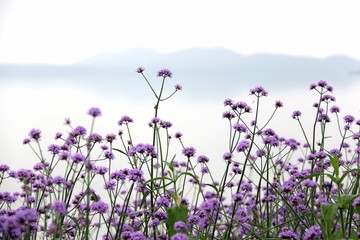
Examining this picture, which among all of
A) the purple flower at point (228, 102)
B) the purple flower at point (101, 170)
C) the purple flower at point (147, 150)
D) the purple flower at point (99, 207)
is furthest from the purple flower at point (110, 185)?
the purple flower at point (228, 102)

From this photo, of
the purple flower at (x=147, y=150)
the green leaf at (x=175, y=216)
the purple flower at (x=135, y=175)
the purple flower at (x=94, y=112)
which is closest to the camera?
the purple flower at (x=94, y=112)

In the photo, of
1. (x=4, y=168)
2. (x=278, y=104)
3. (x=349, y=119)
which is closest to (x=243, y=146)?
(x=278, y=104)

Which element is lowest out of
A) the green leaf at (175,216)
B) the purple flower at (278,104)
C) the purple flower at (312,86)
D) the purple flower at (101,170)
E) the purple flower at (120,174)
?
the green leaf at (175,216)

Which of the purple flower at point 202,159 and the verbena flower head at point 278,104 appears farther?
the verbena flower head at point 278,104

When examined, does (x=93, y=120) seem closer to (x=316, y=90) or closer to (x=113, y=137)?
(x=113, y=137)

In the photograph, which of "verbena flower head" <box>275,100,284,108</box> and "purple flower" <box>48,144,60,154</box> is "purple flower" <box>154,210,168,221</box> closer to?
"purple flower" <box>48,144,60,154</box>

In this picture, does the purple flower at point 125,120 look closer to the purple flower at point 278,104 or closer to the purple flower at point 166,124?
the purple flower at point 166,124

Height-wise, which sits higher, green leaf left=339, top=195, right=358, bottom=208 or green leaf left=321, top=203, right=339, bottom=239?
green leaf left=339, top=195, right=358, bottom=208

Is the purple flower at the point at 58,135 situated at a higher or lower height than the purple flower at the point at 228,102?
lower

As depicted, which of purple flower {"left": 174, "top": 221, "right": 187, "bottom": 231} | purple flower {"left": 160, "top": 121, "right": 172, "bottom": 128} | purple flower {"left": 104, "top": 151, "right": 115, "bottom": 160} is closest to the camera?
purple flower {"left": 174, "top": 221, "right": 187, "bottom": 231}

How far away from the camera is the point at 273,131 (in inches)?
85.7

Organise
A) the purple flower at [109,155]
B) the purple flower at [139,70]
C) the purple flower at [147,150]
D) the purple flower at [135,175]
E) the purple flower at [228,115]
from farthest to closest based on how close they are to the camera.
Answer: the purple flower at [139,70] → the purple flower at [228,115] → the purple flower at [109,155] → the purple flower at [147,150] → the purple flower at [135,175]

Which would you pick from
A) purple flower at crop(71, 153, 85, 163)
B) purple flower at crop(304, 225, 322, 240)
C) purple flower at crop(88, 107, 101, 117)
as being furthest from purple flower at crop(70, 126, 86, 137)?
purple flower at crop(304, 225, 322, 240)

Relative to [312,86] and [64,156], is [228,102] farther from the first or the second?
[64,156]
